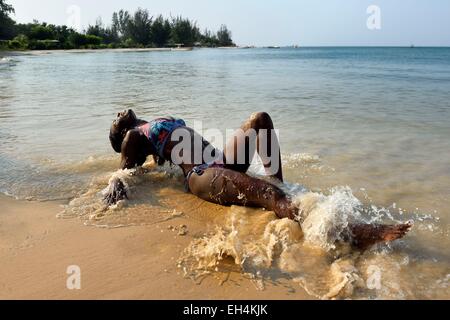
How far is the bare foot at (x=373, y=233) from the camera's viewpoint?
2.40 metres

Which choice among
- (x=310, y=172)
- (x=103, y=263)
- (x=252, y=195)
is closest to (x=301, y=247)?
(x=252, y=195)

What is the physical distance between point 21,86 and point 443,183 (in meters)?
11.9

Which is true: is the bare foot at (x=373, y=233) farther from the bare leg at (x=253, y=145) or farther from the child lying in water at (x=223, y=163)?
the bare leg at (x=253, y=145)

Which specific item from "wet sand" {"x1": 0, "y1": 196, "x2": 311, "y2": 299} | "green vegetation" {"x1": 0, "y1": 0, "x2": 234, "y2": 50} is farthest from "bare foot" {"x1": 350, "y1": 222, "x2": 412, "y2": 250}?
"green vegetation" {"x1": 0, "y1": 0, "x2": 234, "y2": 50}

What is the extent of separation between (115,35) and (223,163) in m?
88.9

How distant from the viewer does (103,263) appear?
101 inches

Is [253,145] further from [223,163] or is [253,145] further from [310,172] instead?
[310,172]

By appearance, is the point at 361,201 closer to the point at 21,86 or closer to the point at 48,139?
the point at 48,139

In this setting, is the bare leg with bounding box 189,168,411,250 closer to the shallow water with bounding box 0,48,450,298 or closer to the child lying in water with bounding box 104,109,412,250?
the child lying in water with bounding box 104,109,412,250

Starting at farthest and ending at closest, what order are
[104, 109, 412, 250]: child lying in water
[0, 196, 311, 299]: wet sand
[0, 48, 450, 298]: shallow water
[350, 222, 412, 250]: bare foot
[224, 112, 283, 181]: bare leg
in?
[224, 112, 283, 181]: bare leg
[104, 109, 412, 250]: child lying in water
[0, 48, 450, 298]: shallow water
[350, 222, 412, 250]: bare foot
[0, 196, 311, 299]: wet sand

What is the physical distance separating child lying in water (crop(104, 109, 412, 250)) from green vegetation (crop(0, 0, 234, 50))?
155ft

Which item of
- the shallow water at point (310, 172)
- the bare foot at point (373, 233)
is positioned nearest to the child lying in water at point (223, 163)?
the bare foot at point (373, 233)

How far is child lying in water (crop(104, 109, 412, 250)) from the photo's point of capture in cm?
299
